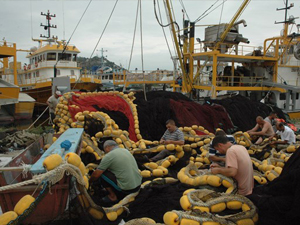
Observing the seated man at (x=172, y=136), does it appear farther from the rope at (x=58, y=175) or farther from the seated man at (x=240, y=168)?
the rope at (x=58, y=175)

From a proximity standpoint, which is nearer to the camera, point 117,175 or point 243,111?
point 117,175

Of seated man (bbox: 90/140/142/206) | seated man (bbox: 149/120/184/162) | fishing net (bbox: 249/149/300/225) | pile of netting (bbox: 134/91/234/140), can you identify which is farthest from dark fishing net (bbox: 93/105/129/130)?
fishing net (bbox: 249/149/300/225)

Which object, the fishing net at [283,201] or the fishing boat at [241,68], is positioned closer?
the fishing net at [283,201]

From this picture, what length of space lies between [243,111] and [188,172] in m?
5.41

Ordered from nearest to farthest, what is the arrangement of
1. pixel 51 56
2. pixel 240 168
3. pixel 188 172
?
pixel 240 168 < pixel 188 172 < pixel 51 56

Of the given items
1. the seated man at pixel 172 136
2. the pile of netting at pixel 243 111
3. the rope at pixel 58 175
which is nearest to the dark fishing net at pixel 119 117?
the seated man at pixel 172 136

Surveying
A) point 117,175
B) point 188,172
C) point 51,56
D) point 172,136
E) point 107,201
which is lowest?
point 107,201

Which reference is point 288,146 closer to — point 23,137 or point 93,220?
point 93,220

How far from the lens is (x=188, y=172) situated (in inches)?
174

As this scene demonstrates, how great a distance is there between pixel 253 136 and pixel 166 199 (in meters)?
4.47

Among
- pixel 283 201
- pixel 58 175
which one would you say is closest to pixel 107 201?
pixel 58 175

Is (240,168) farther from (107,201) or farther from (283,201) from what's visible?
(107,201)

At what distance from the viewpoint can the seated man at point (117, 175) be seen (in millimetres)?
3518

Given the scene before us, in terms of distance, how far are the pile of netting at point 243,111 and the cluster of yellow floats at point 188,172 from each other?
1.87 metres
